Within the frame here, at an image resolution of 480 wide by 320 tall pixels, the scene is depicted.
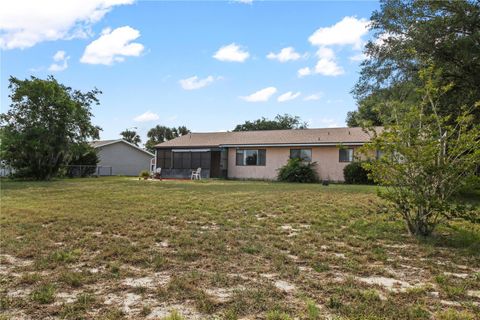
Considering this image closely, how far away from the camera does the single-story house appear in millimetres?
22234

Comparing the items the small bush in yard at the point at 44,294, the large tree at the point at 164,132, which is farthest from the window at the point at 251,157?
the large tree at the point at 164,132

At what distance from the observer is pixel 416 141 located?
18.8 feet

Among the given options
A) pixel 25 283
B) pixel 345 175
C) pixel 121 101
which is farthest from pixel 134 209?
pixel 345 175

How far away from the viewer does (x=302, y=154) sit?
23.4 metres

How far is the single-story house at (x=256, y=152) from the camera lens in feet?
72.9

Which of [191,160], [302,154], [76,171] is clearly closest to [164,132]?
[76,171]

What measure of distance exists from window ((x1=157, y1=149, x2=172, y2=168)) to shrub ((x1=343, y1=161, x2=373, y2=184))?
13482 millimetres

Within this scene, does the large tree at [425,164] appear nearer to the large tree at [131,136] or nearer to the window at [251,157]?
the window at [251,157]

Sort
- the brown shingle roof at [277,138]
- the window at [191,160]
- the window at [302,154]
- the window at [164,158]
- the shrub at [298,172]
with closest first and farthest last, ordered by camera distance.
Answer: the shrub at [298,172] → the brown shingle roof at [277,138] → the window at [302,154] → the window at [191,160] → the window at [164,158]

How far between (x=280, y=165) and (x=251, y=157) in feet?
7.41

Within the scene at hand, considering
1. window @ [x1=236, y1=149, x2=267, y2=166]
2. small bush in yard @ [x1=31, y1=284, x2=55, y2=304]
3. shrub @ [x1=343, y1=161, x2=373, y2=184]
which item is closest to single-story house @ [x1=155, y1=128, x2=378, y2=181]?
window @ [x1=236, y1=149, x2=267, y2=166]

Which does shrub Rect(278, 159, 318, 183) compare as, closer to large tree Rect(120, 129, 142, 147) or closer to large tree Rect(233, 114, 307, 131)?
large tree Rect(233, 114, 307, 131)

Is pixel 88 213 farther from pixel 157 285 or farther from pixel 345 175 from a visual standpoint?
pixel 345 175

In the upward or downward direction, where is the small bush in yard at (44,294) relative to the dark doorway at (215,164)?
downward
